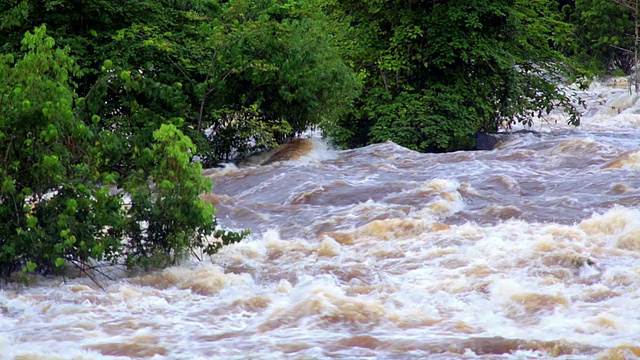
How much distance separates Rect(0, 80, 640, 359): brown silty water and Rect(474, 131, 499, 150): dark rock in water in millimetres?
5601

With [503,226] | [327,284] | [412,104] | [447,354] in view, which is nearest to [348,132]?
[412,104]

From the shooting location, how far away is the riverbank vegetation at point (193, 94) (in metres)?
8.22

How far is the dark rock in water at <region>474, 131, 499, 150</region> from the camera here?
1888 centimetres

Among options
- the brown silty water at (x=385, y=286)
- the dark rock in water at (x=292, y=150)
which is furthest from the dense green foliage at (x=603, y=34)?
the brown silty water at (x=385, y=286)

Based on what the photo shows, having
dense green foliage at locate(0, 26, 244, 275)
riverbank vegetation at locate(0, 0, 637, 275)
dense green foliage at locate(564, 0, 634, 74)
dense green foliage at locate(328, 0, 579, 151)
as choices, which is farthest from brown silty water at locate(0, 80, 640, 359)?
dense green foliage at locate(564, 0, 634, 74)

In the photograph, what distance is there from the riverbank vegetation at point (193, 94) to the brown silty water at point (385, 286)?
0.64 metres

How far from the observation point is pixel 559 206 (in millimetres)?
11234

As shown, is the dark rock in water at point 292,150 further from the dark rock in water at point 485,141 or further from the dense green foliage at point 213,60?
the dark rock in water at point 485,141

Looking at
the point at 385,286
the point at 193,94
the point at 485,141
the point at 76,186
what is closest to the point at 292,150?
the point at 193,94

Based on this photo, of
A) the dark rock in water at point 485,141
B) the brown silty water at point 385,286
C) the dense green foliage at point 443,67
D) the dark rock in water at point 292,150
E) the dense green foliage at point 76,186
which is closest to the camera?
the brown silty water at point 385,286

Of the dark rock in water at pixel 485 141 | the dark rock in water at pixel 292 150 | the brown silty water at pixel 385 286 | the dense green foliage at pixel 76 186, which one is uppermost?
the dense green foliage at pixel 76 186

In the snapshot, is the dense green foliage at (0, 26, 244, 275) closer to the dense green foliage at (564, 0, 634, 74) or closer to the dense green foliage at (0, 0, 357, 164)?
the dense green foliage at (0, 0, 357, 164)

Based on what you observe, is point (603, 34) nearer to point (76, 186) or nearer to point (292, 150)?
point (292, 150)

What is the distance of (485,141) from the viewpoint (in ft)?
62.7
